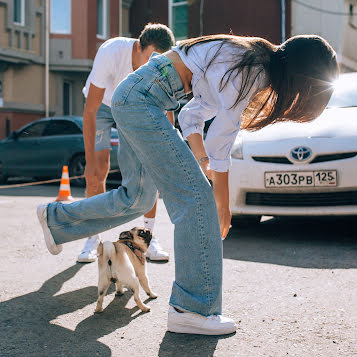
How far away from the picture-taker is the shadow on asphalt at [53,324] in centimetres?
249

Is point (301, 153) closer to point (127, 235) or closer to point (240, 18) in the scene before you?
point (127, 235)

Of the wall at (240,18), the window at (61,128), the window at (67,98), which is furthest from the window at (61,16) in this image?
the window at (61,128)

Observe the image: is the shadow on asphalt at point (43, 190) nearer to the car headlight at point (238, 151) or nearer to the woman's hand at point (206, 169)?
the car headlight at point (238, 151)

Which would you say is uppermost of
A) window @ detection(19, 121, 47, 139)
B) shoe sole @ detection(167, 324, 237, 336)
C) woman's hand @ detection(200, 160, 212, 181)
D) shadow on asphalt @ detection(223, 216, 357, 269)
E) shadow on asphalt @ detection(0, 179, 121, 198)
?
window @ detection(19, 121, 47, 139)

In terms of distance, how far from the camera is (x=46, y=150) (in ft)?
40.2

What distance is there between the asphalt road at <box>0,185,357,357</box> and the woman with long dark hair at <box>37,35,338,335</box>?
0.72 feet

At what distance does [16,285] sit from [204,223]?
4.85ft

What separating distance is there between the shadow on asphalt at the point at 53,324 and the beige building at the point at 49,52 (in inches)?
619

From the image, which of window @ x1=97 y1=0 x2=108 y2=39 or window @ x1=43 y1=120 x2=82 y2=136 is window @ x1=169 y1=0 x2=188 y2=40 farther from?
window @ x1=43 y1=120 x2=82 y2=136

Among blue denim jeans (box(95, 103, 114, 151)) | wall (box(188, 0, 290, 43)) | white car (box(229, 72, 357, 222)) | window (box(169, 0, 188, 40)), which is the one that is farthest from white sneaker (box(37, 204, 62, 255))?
window (box(169, 0, 188, 40))

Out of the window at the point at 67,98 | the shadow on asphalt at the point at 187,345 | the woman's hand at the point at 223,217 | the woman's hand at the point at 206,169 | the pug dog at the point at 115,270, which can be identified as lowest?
the shadow on asphalt at the point at 187,345

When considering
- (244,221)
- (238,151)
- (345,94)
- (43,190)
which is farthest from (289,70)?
(43,190)

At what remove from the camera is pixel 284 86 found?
2482 mm

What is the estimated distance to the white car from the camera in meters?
4.85
